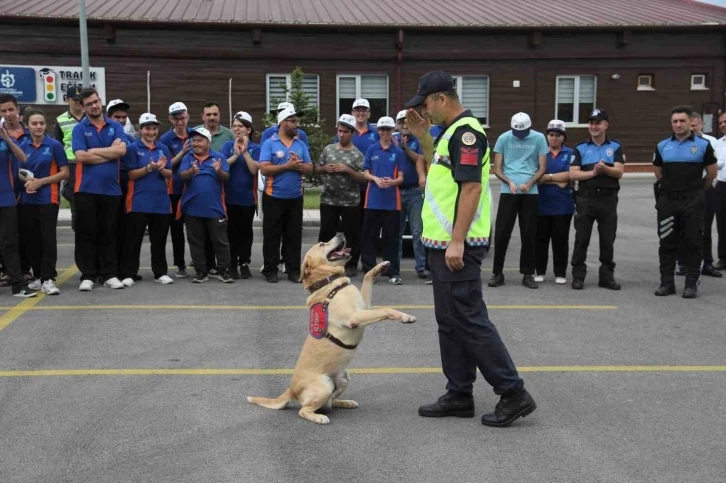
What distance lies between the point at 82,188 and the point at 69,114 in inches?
92.6

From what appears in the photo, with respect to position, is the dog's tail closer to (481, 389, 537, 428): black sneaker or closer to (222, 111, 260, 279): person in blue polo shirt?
(481, 389, 537, 428): black sneaker


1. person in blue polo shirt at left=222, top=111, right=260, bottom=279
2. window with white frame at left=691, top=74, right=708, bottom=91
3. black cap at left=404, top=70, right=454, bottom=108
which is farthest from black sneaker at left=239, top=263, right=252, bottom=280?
window with white frame at left=691, top=74, right=708, bottom=91

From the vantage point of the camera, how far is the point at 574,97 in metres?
28.5

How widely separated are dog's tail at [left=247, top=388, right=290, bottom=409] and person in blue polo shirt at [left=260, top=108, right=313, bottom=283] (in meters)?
4.45

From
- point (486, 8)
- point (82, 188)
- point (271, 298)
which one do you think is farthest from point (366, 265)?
point (486, 8)

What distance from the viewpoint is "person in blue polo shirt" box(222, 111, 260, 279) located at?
32.6ft

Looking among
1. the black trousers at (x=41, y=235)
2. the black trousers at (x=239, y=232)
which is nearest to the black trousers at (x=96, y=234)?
the black trousers at (x=41, y=235)

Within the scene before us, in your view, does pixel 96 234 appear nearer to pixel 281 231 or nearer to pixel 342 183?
pixel 281 231

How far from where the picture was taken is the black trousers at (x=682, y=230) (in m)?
9.21

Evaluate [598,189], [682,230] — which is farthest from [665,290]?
[598,189]

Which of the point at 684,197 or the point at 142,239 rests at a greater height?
the point at 684,197

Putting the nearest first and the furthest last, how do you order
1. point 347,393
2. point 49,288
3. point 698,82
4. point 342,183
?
point 347,393 < point 49,288 < point 342,183 < point 698,82

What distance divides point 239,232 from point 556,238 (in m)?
4.04

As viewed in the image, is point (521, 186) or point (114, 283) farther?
point (521, 186)
